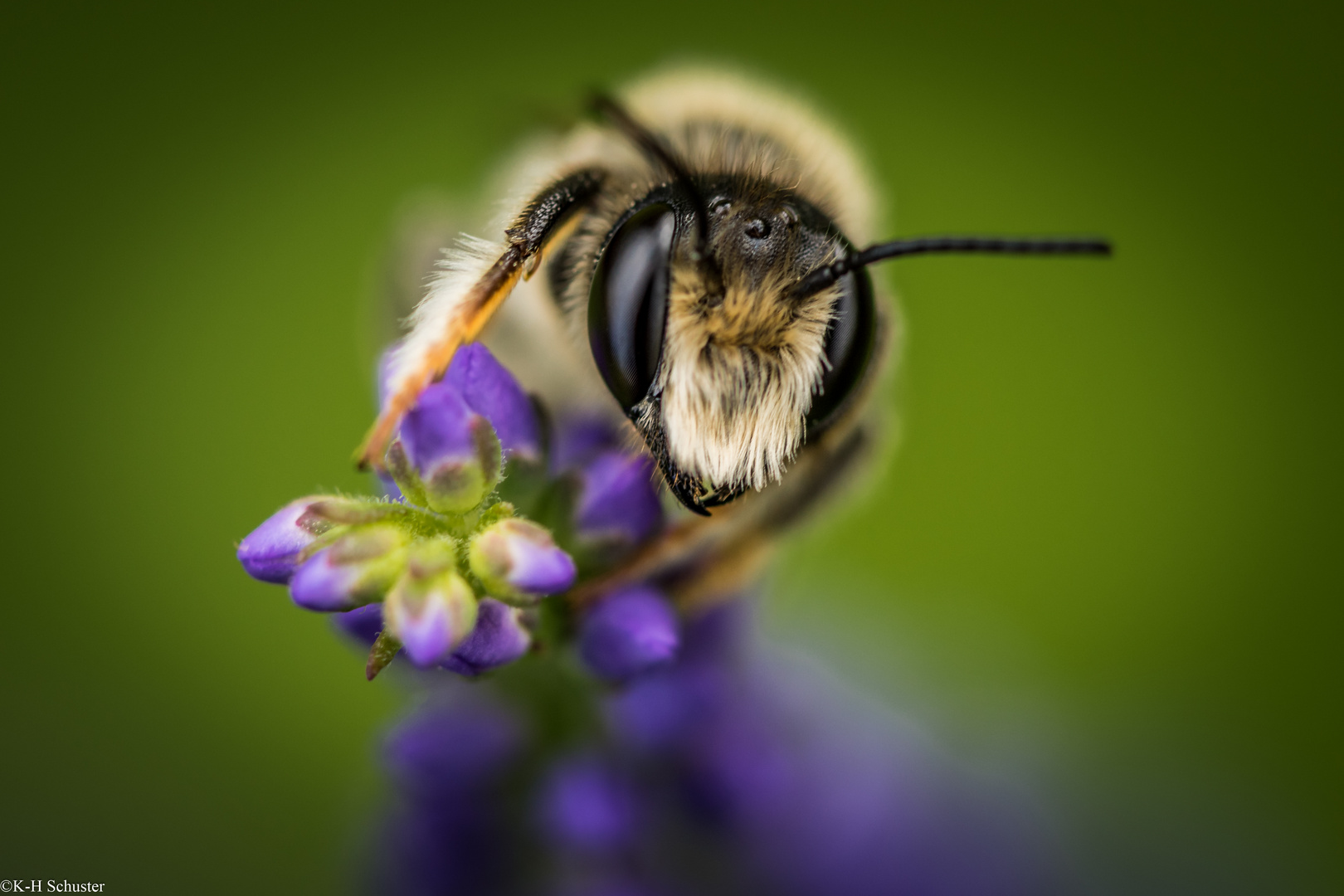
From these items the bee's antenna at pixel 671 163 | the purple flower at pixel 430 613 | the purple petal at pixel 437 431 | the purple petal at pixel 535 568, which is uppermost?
the bee's antenna at pixel 671 163

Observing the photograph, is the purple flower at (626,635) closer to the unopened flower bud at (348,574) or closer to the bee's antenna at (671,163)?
the unopened flower bud at (348,574)

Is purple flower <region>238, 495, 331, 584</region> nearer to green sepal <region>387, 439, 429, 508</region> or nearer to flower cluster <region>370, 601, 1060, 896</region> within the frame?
green sepal <region>387, 439, 429, 508</region>

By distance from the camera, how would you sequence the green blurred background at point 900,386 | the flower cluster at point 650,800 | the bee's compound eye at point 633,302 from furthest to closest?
the green blurred background at point 900,386, the flower cluster at point 650,800, the bee's compound eye at point 633,302

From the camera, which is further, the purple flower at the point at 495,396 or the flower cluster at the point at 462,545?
the purple flower at the point at 495,396

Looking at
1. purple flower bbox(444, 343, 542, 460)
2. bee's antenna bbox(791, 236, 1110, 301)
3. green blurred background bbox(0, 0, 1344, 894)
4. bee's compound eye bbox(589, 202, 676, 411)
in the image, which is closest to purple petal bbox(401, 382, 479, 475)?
purple flower bbox(444, 343, 542, 460)

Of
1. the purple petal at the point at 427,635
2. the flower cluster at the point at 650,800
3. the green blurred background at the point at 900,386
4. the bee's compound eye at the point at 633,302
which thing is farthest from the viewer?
→ the green blurred background at the point at 900,386

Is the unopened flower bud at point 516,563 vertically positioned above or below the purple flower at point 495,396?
below

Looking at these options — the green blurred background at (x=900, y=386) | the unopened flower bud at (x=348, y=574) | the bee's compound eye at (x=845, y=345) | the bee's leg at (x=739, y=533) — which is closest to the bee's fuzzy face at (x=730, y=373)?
the bee's compound eye at (x=845, y=345)
